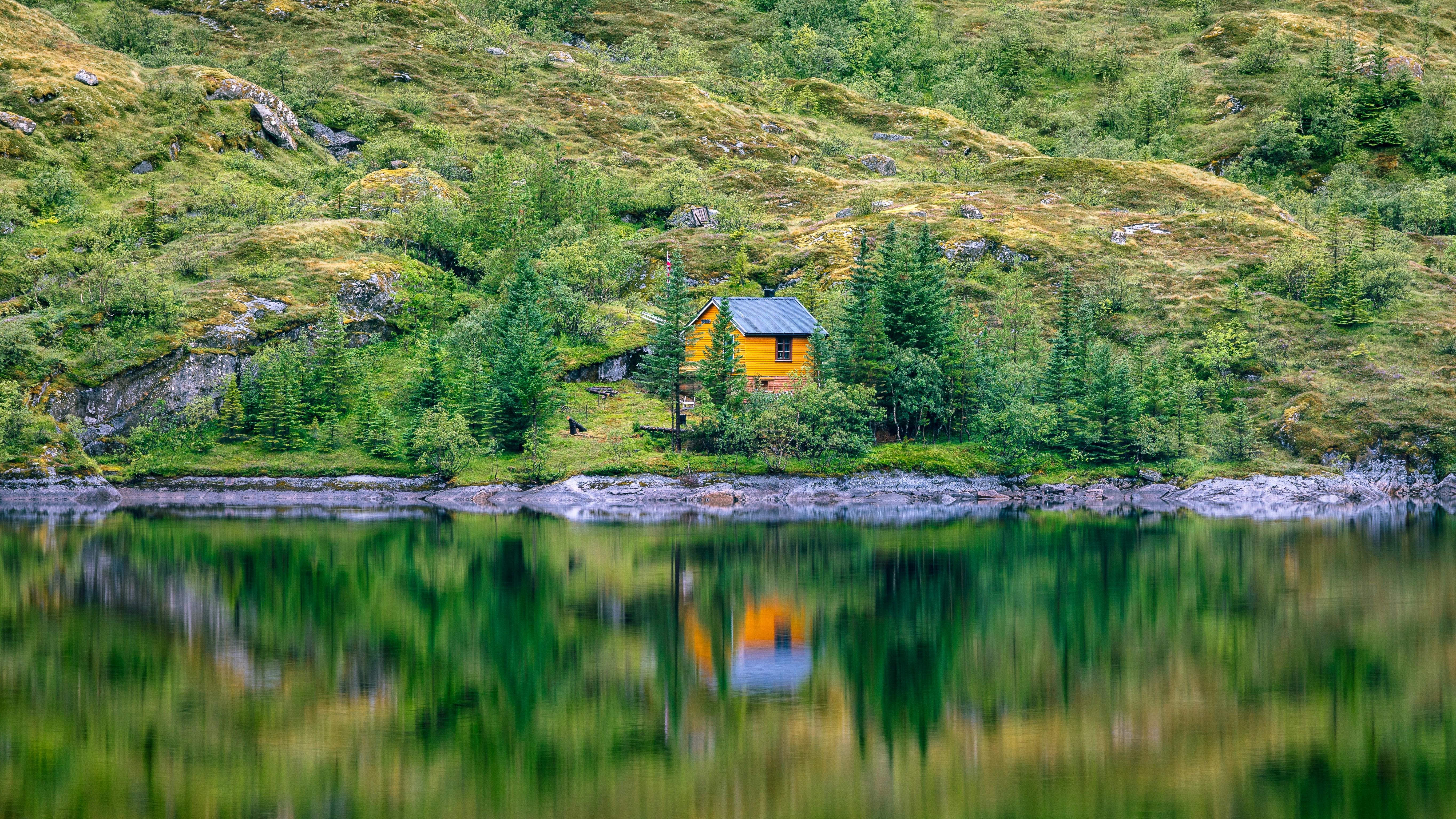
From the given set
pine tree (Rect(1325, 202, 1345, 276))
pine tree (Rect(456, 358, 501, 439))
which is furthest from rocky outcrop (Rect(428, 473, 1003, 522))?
pine tree (Rect(1325, 202, 1345, 276))

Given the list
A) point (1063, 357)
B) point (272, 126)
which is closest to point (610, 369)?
point (1063, 357)

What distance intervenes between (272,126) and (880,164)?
8053 centimetres

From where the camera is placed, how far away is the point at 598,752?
903 inches

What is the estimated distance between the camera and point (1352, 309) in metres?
106

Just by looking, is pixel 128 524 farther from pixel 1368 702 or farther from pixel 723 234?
pixel 723 234

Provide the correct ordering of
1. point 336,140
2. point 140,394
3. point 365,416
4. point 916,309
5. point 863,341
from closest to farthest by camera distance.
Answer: point 140,394
point 365,416
point 863,341
point 916,309
point 336,140

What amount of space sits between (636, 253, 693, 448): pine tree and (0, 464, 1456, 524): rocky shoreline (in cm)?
700

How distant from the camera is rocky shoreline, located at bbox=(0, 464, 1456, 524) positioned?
82688 mm

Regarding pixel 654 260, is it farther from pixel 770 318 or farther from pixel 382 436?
pixel 382 436

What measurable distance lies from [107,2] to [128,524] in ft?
477

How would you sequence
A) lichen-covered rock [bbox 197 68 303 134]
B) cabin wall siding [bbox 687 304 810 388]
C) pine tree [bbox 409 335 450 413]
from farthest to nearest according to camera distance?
lichen-covered rock [bbox 197 68 303 134] < cabin wall siding [bbox 687 304 810 388] < pine tree [bbox 409 335 450 413]

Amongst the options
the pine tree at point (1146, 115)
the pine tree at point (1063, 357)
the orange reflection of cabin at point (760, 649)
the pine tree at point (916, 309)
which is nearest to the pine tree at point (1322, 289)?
the pine tree at point (1063, 357)

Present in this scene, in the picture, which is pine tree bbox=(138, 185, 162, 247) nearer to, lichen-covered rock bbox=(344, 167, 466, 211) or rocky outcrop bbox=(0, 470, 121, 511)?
lichen-covered rock bbox=(344, 167, 466, 211)

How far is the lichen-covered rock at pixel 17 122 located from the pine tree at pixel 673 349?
76688 millimetres
